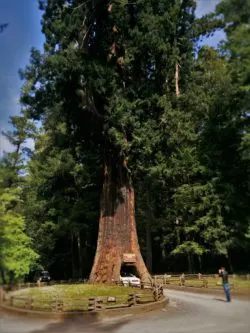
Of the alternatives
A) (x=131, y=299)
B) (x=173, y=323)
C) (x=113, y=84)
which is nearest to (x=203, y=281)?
(x=131, y=299)

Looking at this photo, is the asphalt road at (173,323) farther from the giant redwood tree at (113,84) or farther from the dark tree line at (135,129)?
the giant redwood tree at (113,84)

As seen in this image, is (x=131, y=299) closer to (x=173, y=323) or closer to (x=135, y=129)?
(x=173, y=323)

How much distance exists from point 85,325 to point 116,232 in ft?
37.7

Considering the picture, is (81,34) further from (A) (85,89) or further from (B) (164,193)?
(B) (164,193)

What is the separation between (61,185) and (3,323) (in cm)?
3763

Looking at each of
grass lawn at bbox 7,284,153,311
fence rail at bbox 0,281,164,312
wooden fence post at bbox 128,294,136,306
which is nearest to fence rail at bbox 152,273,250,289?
fence rail at bbox 0,281,164,312

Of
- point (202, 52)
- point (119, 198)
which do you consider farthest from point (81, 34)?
point (202, 52)

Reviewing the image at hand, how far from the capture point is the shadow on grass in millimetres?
13219

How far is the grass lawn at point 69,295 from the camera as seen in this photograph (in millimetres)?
7051

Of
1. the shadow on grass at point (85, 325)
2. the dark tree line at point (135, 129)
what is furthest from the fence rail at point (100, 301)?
Answer: the dark tree line at point (135, 129)

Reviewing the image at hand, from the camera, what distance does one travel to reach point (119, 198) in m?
27.0

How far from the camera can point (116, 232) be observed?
86.3ft

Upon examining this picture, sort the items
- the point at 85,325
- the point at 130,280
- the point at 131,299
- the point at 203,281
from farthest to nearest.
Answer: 1. the point at 203,281
2. the point at 130,280
3. the point at 131,299
4. the point at 85,325

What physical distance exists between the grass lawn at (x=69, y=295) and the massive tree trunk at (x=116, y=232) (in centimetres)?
331
